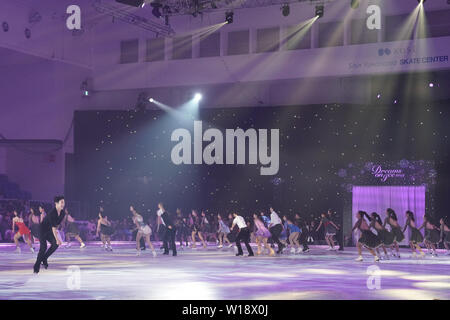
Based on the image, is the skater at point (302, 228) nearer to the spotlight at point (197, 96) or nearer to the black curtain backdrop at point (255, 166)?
the black curtain backdrop at point (255, 166)

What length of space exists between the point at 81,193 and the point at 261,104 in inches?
385

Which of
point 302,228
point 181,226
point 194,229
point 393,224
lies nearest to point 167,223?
point 302,228

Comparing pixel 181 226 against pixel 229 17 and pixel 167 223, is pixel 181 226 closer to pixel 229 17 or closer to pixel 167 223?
pixel 167 223

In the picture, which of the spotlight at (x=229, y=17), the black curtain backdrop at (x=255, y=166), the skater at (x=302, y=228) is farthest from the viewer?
the spotlight at (x=229, y=17)

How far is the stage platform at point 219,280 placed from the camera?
1164 cm

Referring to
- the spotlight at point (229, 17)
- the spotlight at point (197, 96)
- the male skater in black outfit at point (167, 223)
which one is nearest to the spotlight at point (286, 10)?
the spotlight at point (229, 17)

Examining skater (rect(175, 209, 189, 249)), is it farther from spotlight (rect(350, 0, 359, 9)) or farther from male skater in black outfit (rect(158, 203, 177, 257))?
spotlight (rect(350, 0, 359, 9))

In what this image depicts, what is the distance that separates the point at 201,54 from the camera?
36.8 metres

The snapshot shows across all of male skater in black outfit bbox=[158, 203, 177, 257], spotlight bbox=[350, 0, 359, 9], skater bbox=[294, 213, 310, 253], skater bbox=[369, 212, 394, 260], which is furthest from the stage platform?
spotlight bbox=[350, 0, 359, 9]

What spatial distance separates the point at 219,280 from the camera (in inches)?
560
